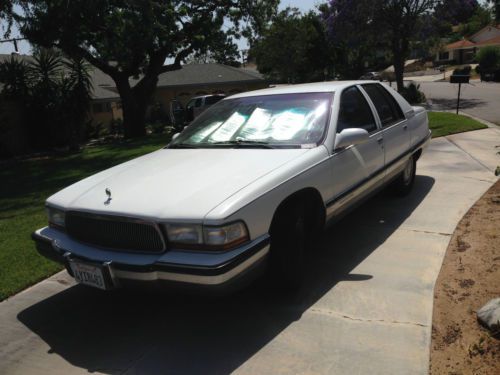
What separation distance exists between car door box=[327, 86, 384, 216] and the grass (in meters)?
2.91

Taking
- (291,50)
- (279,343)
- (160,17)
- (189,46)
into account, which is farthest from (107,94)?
(279,343)

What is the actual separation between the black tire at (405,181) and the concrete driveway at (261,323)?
1149 mm

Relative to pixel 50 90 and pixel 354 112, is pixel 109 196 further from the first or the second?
pixel 50 90

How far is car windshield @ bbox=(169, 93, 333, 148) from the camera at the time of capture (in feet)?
13.3

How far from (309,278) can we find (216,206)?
143 cm

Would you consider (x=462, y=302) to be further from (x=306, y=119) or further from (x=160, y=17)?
(x=160, y=17)

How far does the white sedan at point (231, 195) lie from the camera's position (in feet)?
9.68

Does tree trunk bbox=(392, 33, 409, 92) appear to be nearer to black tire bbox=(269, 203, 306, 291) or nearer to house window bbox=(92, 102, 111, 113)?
house window bbox=(92, 102, 111, 113)

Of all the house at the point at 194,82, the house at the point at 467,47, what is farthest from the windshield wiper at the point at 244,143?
the house at the point at 467,47

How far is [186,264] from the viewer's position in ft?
9.45

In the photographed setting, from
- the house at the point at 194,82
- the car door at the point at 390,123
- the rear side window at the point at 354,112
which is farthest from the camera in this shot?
the house at the point at 194,82

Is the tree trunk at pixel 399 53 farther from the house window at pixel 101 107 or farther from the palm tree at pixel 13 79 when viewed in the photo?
the palm tree at pixel 13 79

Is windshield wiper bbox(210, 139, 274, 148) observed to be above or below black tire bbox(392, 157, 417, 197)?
above

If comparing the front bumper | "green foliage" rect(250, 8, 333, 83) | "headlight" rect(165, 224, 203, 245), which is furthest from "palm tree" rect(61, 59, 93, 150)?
"green foliage" rect(250, 8, 333, 83)
